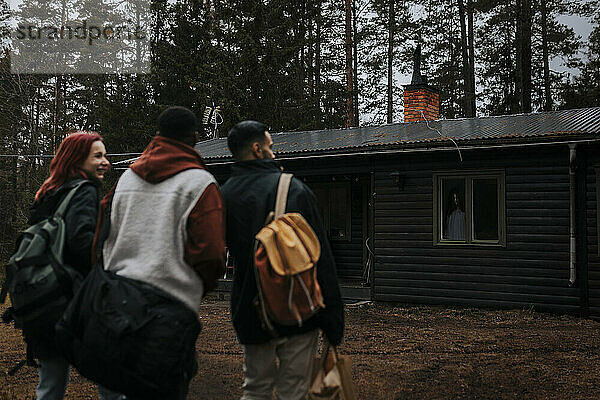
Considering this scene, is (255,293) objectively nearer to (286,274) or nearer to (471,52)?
(286,274)

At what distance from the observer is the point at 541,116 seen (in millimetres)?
12461

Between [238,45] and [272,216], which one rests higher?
[238,45]

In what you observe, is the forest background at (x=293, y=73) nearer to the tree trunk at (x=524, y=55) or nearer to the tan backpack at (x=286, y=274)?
the tree trunk at (x=524, y=55)

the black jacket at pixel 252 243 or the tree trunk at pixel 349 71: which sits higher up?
the tree trunk at pixel 349 71

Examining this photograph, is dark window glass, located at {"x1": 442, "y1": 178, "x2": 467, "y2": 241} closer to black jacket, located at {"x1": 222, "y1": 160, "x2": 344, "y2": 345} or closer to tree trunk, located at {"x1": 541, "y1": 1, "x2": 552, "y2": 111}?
black jacket, located at {"x1": 222, "y1": 160, "x2": 344, "y2": 345}

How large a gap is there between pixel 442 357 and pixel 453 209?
4579 millimetres

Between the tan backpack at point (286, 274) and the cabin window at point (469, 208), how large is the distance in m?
8.41

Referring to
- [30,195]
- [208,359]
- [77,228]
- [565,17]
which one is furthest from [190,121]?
[565,17]

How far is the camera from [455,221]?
36.0 feet

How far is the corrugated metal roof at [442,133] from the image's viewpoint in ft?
32.8

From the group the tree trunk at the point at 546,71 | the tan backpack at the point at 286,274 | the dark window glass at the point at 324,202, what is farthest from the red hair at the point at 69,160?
the tree trunk at the point at 546,71

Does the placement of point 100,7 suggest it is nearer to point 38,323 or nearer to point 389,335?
point 389,335

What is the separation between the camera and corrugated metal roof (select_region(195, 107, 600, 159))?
10008mm

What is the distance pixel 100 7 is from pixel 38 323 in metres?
31.0
